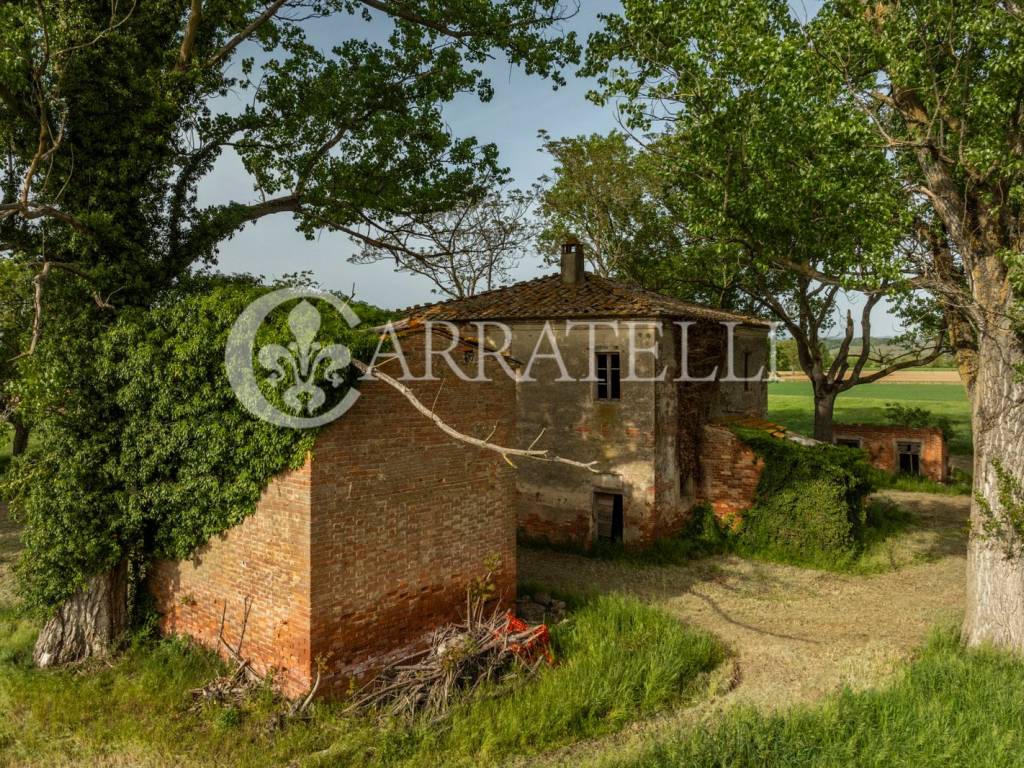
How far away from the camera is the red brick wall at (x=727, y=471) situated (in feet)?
46.5

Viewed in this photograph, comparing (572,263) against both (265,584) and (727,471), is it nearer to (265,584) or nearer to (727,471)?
(727,471)

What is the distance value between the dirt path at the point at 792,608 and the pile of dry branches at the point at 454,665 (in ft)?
4.64

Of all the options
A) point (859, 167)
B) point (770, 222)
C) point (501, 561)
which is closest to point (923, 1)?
point (859, 167)

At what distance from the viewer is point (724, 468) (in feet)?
47.5

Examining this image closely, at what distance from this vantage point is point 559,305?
14.6m

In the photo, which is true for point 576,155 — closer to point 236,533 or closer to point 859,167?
point 859,167

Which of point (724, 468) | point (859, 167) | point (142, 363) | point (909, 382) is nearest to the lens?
point (142, 363)

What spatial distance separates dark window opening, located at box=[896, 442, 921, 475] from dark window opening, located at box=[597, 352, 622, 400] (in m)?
13.6

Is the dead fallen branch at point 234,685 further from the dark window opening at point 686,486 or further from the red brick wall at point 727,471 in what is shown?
the red brick wall at point 727,471

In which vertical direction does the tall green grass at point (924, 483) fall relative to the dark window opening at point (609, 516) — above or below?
below

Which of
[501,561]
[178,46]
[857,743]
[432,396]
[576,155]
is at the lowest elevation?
[857,743]

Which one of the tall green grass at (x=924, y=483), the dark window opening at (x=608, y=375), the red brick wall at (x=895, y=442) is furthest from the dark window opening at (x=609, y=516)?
the red brick wall at (x=895, y=442)

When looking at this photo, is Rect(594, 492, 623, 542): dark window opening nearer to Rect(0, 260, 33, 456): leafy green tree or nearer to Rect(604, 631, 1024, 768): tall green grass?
Rect(604, 631, 1024, 768): tall green grass

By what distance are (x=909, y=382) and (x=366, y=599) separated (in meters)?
76.2
